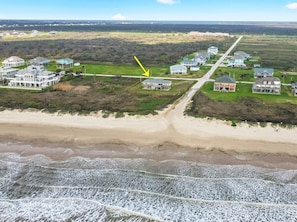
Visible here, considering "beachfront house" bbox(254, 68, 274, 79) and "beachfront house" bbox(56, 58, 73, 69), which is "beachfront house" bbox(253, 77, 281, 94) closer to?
"beachfront house" bbox(254, 68, 274, 79)

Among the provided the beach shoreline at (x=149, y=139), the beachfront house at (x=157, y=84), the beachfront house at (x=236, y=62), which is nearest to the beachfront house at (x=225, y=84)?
the beachfront house at (x=157, y=84)

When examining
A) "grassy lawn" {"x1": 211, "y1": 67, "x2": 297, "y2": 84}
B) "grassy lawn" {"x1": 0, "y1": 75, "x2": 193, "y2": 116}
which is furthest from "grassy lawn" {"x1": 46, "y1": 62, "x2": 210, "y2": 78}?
"grassy lawn" {"x1": 0, "y1": 75, "x2": 193, "y2": 116}

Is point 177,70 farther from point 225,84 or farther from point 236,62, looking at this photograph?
point 236,62

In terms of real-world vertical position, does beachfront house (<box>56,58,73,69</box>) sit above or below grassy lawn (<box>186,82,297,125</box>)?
above

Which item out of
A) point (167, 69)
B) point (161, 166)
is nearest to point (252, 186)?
point (161, 166)

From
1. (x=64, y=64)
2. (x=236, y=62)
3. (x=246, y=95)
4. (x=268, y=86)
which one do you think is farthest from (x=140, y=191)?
(x=236, y=62)

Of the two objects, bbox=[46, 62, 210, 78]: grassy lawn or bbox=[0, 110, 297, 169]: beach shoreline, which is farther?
bbox=[46, 62, 210, 78]: grassy lawn

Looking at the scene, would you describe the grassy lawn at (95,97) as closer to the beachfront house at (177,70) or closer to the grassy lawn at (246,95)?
the grassy lawn at (246,95)

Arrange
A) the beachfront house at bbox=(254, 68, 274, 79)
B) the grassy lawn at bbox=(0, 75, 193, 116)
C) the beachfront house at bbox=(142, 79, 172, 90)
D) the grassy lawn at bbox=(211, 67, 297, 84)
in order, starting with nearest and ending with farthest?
the grassy lawn at bbox=(0, 75, 193, 116), the beachfront house at bbox=(142, 79, 172, 90), the grassy lawn at bbox=(211, 67, 297, 84), the beachfront house at bbox=(254, 68, 274, 79)

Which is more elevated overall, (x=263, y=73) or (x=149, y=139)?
(x=263, y=73)
